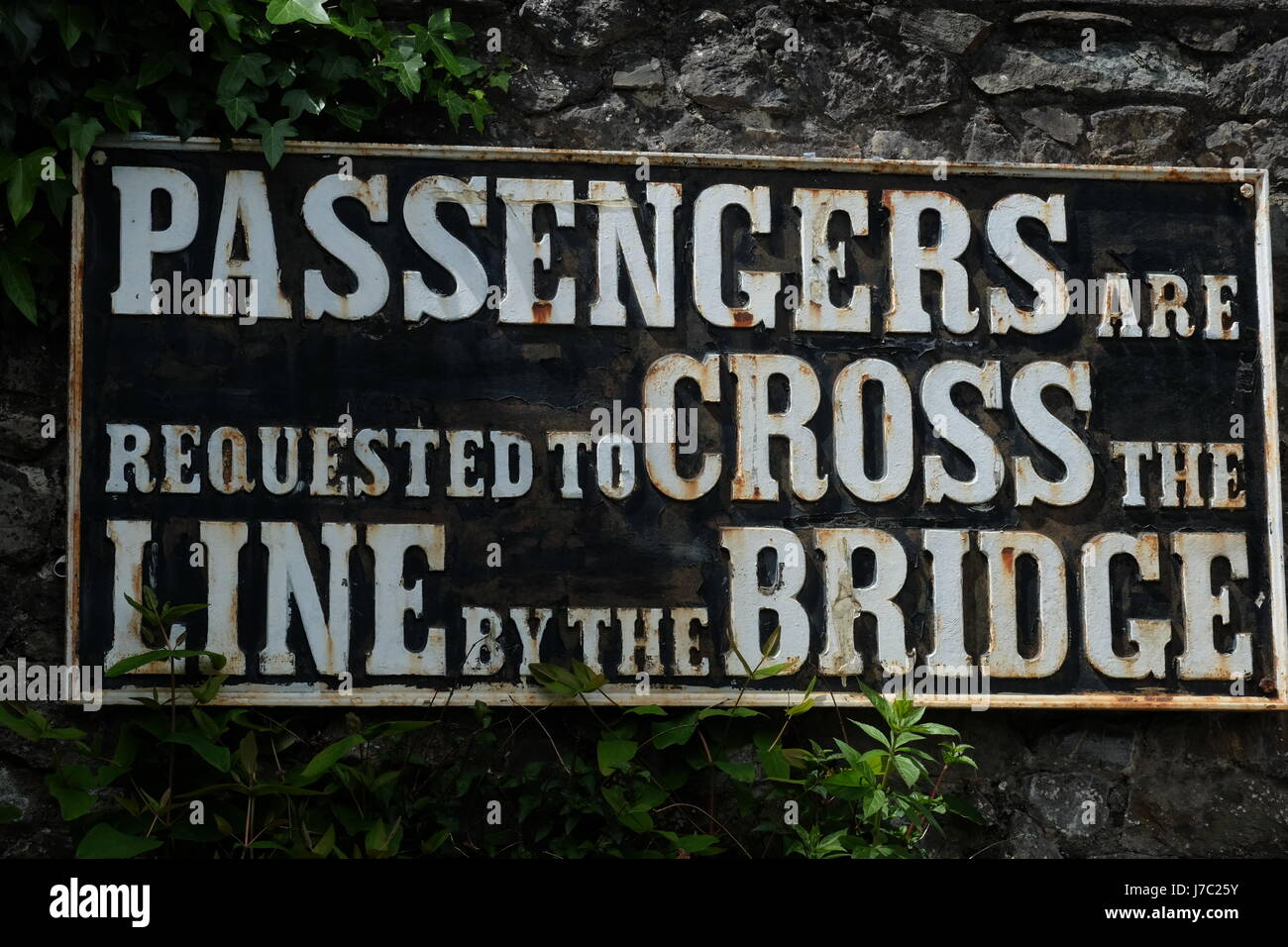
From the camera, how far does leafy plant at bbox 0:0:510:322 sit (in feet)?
10.3

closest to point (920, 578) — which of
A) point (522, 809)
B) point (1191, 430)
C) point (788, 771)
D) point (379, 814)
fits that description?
point (788, 771)

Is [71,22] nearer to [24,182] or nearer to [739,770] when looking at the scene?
[24,182]

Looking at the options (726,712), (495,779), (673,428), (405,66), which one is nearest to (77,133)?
(405,66)

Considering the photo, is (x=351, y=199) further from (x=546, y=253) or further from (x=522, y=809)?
(x=522, y=809)

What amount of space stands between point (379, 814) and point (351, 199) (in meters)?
1.46

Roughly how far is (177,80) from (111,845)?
5.83ft

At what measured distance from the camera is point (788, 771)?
311 cm

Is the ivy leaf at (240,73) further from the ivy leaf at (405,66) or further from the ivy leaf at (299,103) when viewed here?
the ivy leaf at (405,66)

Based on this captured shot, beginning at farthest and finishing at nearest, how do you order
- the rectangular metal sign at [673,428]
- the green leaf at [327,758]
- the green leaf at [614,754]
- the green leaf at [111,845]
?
the rectangular metal sign at [673,428] < the green leaf at [614,754] < the green leaf at [327,758] < the green leaf at [111,845]

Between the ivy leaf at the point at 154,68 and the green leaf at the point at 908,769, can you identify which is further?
the ivy leaf at the point at 154,68

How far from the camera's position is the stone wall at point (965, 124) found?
3227 millimetres

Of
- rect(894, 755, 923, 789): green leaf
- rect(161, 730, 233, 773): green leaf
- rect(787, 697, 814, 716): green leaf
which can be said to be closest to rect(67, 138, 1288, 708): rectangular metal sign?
rect(787, 697, 814, 716): green leaf

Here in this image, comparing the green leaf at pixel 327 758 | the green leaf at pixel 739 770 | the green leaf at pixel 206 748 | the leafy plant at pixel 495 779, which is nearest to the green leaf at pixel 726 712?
the leafy plant at pixel 495 779

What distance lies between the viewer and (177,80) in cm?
324
